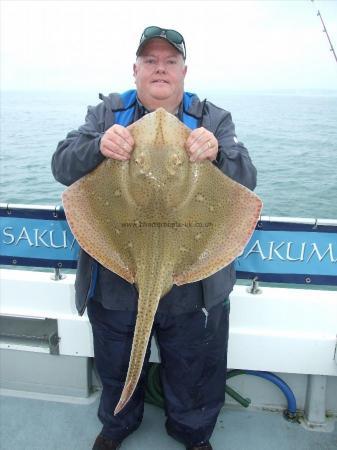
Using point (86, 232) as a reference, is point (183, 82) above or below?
above

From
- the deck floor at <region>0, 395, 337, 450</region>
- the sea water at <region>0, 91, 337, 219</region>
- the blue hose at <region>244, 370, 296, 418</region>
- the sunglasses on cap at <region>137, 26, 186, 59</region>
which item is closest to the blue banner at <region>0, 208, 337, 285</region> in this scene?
the blue hose at <region>244, 370, 296, 418</region>

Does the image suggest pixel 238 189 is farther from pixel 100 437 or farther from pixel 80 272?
pixel 100 437

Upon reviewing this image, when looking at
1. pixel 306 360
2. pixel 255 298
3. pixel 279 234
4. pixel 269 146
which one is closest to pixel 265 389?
pixel 306 360

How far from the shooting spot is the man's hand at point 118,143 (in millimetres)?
2072

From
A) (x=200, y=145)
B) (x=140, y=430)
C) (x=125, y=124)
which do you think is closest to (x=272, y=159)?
(x=140, y=430)

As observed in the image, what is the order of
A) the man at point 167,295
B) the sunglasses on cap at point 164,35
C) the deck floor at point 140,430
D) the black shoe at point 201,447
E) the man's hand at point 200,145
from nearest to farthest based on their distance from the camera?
the man's hand at point 200,145, the man at point 167,295, the sunglasses on cap at point 164,35, the black shoe at point 201,447, the deck floor at point 140,430

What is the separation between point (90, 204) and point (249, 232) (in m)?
0.79

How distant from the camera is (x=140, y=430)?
11.4 ft

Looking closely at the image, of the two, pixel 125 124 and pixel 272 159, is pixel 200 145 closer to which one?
pixel 125 124

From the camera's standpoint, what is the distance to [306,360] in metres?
3.33

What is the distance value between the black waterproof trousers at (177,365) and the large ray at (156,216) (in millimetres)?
705

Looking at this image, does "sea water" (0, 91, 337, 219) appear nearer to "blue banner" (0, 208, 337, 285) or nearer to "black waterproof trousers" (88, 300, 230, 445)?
"blue banner" (0, 208, 337, 285)

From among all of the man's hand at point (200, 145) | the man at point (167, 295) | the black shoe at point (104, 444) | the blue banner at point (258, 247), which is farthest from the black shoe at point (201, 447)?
the man's hand at point (200, 145)

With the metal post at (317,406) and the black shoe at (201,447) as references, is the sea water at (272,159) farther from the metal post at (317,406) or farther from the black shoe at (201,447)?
the black shoe at (201,447)
